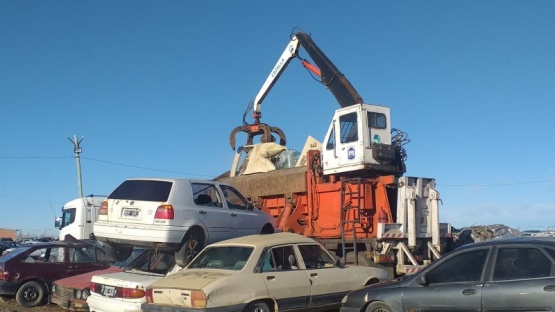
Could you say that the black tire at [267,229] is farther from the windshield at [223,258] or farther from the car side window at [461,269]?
the car side window at [461,269]

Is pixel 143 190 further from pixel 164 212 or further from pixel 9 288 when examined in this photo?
pixel 9 288

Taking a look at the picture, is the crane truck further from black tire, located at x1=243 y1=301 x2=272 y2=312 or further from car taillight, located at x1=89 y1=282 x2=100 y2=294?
car taillight, located at x1=89 y1=282 x2=100 y2=294

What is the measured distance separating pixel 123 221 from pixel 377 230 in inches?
213

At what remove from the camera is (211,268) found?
28.6 ft

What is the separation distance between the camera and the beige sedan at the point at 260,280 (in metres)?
7.80

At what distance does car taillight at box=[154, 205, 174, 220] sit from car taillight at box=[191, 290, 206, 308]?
2369mm

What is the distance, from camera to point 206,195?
35.9 feet

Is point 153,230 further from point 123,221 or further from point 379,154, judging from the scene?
point 379,154

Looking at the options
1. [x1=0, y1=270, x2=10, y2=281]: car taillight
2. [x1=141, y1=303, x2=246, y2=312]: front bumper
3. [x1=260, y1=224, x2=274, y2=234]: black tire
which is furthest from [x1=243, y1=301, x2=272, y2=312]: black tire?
[x1=0, y1=270, x2=10, y2=281]: car taillight

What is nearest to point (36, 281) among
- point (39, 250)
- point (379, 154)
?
point (39, 250)

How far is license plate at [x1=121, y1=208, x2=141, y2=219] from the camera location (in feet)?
33.0

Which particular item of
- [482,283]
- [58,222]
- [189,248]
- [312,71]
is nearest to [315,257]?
[189,248]

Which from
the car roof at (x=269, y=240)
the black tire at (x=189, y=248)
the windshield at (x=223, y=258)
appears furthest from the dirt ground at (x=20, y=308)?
the car roof at (x=269, y=240)

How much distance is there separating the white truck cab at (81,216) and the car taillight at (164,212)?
38.4 ft
